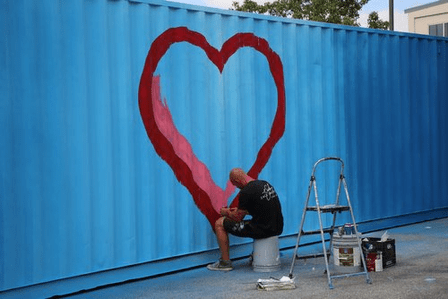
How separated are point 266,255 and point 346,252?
936 mm

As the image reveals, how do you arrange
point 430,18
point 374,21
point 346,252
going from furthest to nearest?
point 430,18
point 374,21
point 346,252

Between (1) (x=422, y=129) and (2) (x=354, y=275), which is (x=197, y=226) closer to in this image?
(2) (x=354, y=275)

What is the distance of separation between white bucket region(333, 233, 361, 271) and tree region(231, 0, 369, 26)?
1065 inches

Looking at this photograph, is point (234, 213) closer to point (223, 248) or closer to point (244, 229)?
point (244, 229)

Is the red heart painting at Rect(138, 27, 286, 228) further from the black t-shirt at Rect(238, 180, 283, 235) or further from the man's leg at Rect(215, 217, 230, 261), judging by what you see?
the black t-shirt at Rect(238, 180, 283, 235)

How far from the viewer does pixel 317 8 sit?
1394 inches

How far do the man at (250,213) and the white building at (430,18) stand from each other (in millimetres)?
33957

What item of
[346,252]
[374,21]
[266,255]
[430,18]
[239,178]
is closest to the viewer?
[346,252]

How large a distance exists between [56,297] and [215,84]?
324cm

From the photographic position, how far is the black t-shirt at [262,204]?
318 inches

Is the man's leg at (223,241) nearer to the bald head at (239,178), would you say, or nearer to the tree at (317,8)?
the bald head at (239,178)

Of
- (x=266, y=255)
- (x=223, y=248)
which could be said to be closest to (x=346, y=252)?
(x=266, y=255)

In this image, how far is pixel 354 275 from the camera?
7656 mm

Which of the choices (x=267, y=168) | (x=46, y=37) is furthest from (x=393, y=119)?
A: (x=46, y=37)
